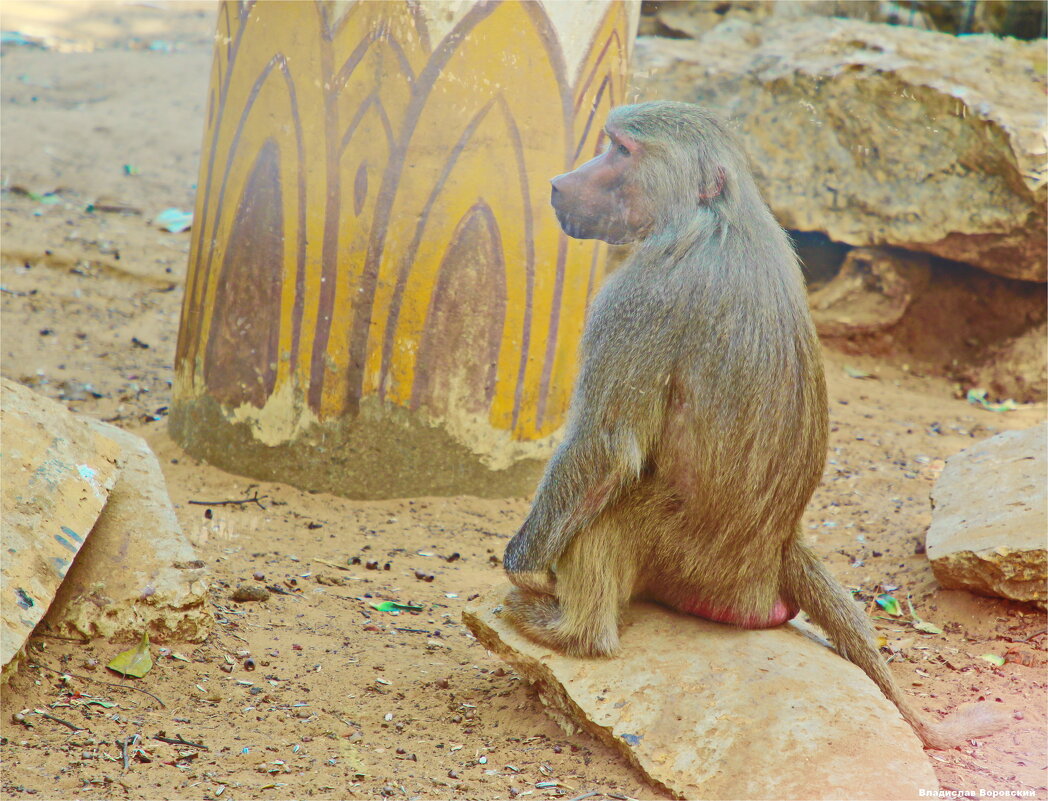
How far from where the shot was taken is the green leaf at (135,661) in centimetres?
279

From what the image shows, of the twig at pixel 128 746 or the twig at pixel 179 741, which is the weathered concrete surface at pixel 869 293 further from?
the twig at pixel 128 746

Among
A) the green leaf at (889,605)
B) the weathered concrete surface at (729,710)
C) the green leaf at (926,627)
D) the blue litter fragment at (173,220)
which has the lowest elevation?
the green leaf at (889,605)

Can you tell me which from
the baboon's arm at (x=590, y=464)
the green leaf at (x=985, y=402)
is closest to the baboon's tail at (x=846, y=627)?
the baboon's arm at (x=590, y=464)

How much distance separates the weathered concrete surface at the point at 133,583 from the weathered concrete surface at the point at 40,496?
0.48 feet

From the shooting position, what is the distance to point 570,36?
4.08 m

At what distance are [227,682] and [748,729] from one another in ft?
4.82

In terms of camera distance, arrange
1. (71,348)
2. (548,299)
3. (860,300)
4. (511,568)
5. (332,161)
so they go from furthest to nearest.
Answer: (860,300) < (71,348) < (548,299) < (332,161) < (511,568)

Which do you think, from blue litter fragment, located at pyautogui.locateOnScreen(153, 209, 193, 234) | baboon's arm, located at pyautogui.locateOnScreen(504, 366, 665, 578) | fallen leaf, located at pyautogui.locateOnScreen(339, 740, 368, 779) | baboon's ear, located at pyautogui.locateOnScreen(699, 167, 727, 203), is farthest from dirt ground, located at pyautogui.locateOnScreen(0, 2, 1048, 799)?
baboon's ear, located at pyautogui.locateOnScreen(699, 167, 727, 203)


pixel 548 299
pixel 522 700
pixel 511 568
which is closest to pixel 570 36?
pixel 548 299

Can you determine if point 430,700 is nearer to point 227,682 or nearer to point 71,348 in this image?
point 227,682

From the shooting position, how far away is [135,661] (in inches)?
111

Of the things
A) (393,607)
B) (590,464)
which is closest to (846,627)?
(590,464)

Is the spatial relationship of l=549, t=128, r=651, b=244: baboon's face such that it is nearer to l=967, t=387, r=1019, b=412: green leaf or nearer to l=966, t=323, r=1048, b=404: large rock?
l=967, t=387, r=1019, b=412: green leaf

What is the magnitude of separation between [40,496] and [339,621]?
41.9 inches
